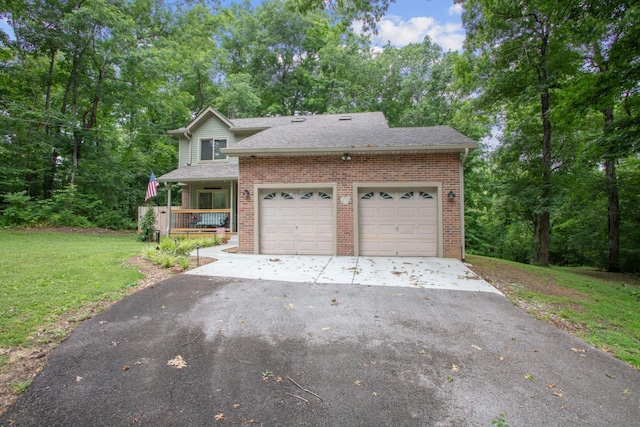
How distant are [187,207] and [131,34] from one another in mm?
11401

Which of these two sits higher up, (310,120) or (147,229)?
(310,120)

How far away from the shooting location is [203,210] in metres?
13.9

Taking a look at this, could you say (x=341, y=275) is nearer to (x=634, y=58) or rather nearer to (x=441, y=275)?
(x=441, y=275)

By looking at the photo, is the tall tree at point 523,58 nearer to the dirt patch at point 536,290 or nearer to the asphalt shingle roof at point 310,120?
the asphalt shingle roof at point 310,120

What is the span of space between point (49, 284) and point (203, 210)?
8.68 m

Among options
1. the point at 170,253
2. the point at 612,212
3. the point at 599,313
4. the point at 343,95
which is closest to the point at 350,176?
the point at 170,253

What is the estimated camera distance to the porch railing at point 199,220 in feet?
45.7

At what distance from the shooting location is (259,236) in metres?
9.76

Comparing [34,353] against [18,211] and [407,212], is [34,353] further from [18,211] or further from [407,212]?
[18,211]

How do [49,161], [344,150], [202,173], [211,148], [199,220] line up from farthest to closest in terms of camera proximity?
[49,161] < [211,148] < [202,173] < [199,220] < [344,150]

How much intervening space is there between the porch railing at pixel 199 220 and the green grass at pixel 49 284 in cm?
496

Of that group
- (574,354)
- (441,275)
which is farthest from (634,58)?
(574,354)

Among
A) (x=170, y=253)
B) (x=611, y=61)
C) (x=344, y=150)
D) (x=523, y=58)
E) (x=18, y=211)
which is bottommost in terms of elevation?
(x=170, y=253)

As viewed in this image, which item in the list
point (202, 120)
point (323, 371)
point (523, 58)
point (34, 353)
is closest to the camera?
point (323, 371)
